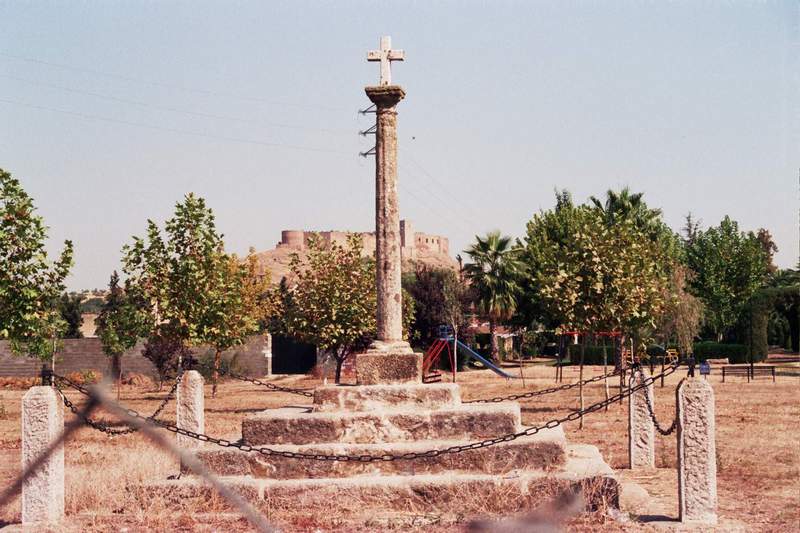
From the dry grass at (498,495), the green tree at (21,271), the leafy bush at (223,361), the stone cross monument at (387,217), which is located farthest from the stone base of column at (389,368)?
the leafy bush at (223,361)

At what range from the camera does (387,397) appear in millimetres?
11078

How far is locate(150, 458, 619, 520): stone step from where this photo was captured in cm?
945

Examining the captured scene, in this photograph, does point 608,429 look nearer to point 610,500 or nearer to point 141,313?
point 610,500

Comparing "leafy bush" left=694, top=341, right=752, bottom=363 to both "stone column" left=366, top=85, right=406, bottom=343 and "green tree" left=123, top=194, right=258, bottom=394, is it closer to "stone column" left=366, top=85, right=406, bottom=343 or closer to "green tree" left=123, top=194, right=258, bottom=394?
"green tree" left=123, top=194, right=258, bottom=394

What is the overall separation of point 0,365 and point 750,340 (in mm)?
31546

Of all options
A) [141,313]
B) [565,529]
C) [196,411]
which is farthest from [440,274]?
[565,529]

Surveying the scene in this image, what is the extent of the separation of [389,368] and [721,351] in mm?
43050

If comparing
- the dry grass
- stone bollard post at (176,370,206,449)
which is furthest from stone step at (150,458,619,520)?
stone bollard post at (176,370,206,449)

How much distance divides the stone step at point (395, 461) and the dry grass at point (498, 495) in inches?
20.3

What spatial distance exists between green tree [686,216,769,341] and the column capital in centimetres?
5117

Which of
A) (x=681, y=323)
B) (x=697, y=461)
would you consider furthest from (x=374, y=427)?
(x=681, y=323)

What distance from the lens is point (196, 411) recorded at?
12.1 m

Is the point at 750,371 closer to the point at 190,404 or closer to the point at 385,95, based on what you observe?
the point at 385,95

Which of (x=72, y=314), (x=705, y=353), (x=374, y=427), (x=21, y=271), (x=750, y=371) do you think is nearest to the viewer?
(x=374, y=427)
